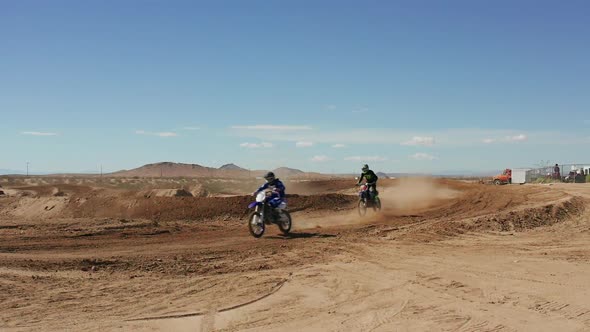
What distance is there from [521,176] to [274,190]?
45.5 metres

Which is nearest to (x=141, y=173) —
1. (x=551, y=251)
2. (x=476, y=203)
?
(x=476, y=203)

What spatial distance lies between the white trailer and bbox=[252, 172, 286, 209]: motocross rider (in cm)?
4466

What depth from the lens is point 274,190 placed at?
52.0 feet

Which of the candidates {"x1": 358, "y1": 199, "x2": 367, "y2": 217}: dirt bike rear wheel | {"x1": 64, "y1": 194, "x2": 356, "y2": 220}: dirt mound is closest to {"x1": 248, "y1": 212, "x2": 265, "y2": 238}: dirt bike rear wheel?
{"x1": 64, "y1": 194, "x2": 356, "y2": 220}: dirt mound

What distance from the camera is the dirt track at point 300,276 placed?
721 cm

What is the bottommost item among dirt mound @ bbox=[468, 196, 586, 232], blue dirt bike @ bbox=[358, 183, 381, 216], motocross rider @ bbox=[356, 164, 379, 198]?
dirt mound @ bbox=[468, 196, 586, 232]

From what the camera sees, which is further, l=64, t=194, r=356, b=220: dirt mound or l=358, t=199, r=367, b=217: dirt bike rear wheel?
l=358, t=199, r=367, b=217: dirt bike rear wheel

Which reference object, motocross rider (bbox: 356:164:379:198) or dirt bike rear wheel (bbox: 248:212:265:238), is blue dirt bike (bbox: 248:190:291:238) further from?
motocross rider (bbox: 356:164:379:198)

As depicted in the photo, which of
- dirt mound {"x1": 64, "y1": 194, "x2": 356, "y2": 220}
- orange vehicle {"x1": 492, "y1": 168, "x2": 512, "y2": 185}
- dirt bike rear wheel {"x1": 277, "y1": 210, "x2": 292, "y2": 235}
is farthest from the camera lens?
orange vehicle {"x1": 492, "y1": 168, "x2": 512, "y2": 185}

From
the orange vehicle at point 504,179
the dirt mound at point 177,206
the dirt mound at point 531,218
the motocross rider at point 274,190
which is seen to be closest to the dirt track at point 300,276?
the dirt mound at point 531,218

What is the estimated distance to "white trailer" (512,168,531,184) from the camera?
178ft

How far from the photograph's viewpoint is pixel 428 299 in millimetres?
8172

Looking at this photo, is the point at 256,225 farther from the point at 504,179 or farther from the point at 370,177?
the point at 504,179

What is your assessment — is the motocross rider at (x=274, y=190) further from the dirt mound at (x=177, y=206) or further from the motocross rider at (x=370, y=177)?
the motocross rider at (x=370, y=177)
